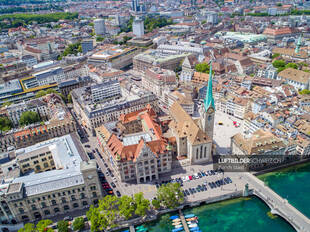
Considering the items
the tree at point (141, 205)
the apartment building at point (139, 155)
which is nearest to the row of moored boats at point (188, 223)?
the tree at point (141, 205)

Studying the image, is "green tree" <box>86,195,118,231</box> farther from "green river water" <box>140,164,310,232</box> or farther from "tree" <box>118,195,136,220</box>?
"green river water" <box>140,164,310,232</box>

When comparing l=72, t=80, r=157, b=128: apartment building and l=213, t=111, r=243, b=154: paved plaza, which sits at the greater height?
l=72, t=80, r=157, b=128: apartment building

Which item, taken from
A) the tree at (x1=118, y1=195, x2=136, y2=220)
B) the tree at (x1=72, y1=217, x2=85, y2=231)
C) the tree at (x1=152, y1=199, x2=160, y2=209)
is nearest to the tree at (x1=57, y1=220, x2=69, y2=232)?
the tree at (x1=72, y1=217, x2=85, y2=231)

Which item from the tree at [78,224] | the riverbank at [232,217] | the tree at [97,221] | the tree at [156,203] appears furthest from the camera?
the tree at [156,203]

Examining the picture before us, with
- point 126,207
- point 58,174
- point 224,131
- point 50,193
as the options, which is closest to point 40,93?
point 58,174

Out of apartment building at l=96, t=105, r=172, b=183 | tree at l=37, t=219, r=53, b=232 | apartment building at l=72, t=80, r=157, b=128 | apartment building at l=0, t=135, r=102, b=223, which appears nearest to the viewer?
tree at l=37, t=219, r=53, b=232

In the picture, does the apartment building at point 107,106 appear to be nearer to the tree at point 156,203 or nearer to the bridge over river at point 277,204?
the tree at point 156,203

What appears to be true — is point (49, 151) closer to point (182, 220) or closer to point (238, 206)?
point (182, 220)

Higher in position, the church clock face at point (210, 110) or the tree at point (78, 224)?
the church clock face at point (210, 110)
